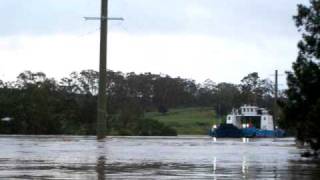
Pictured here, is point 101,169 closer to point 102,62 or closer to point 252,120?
point 102,62

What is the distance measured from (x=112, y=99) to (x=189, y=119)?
49.4 feet

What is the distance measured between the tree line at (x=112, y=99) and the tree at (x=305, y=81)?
43511 millimetres

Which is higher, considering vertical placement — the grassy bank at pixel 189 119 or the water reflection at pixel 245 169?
the grassy bank at pixel 189 119

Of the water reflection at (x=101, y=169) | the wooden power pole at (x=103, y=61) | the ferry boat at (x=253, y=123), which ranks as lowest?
the water reflection at (x=101, y=169)

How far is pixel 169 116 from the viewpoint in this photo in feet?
395

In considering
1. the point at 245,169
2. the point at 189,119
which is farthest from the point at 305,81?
the point at 189,119

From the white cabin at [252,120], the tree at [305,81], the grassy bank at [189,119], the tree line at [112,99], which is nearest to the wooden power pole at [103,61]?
the tree line at [112,99]

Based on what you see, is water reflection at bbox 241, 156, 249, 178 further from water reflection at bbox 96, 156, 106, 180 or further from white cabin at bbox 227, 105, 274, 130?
white cabin at bbox 227, 105, 274, 130

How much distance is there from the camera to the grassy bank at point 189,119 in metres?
95.5

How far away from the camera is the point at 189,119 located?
11250 cm

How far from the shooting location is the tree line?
68250 mm

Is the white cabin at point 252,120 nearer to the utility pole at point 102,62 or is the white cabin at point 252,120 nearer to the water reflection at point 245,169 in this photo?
the utility pole at point 102,62

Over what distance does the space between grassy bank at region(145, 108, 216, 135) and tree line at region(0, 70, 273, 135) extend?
2.48 meters

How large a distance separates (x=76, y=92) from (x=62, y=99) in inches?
737
